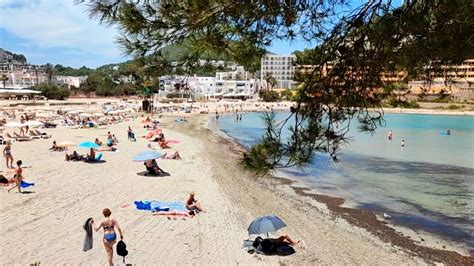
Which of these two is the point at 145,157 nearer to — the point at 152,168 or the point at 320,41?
the point at 152,168

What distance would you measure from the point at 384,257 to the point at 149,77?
699 cm

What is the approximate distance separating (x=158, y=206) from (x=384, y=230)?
6.04 metres

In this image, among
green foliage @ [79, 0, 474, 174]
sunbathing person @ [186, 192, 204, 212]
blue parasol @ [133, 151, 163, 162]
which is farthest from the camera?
blue parasol @ [133, 151, 163, 162]

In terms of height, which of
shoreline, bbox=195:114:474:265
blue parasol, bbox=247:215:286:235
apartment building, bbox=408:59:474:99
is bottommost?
shoreline, bbox=195:114:474:265

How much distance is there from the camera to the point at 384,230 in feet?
39.7

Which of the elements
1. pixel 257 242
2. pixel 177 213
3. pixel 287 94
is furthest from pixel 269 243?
pixel 287 94

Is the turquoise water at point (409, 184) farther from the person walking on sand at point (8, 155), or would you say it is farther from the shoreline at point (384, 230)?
the person walking on sand at point (8, 155)

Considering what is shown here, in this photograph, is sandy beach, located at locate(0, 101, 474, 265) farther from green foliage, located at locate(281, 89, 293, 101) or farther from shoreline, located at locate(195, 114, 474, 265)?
green foliage, located at locate(281, 89, 293, 101)

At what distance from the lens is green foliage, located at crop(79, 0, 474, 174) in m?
4.66

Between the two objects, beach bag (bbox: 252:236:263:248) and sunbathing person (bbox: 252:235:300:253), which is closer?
sunbathing person (bbox: 252:235:300:253)

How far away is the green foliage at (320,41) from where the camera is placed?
4.66m

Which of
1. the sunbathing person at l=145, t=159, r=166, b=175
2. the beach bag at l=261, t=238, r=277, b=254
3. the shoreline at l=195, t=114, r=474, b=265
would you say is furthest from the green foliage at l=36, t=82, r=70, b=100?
the beach bag at l=261, t=238, r=277, b=254

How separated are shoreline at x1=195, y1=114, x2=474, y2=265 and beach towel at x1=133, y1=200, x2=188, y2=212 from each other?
2513 millimetres

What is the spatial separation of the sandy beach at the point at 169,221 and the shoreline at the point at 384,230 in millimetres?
119
